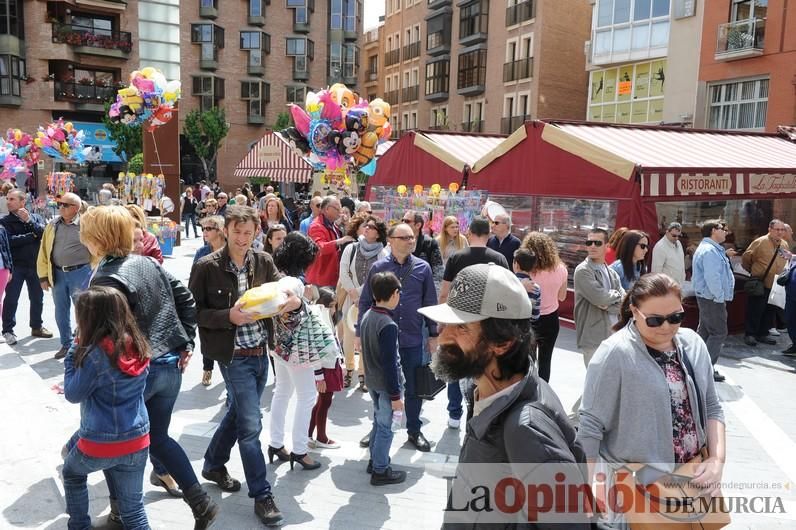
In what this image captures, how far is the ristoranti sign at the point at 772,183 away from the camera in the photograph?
998cm

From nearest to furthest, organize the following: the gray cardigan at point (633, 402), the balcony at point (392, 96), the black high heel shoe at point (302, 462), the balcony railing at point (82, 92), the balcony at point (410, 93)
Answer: the gray cardigan at point (633, 402), the black high heel shoe at point (302, 462), the balcony railing at point (82, 92), the balcony at point (410, 93), the balcony at point (392, 96)

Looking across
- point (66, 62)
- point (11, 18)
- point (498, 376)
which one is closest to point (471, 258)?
point (498, 376)

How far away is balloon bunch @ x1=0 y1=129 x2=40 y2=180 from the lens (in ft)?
61.7

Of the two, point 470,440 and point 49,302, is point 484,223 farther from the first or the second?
point 49,302

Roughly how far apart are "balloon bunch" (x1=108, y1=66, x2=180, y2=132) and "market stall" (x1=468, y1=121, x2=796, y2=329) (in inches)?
285

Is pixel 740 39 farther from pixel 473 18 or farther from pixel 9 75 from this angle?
pixel 9 75

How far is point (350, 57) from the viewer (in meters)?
44.8

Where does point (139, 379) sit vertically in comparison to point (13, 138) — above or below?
below

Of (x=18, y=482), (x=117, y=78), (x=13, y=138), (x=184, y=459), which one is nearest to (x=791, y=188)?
(x=184, y=459)

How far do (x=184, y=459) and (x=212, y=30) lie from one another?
1631 inches

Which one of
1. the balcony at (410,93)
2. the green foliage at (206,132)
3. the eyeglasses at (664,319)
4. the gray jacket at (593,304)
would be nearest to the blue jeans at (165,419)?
the eyeglasses at (664,319)

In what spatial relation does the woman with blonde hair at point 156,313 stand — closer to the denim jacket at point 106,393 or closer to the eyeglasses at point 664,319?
the denim jacket at point 106,393

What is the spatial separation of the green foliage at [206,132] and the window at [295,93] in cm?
567

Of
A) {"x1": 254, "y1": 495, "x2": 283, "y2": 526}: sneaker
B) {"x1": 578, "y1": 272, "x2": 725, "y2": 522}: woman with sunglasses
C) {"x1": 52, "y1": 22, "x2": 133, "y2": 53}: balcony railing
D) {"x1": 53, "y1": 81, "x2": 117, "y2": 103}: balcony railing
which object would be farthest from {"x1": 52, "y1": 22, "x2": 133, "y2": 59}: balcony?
{"x1": 578, "y1": 272, "x2": 725, "y2": 522}: woman with sunglasses
